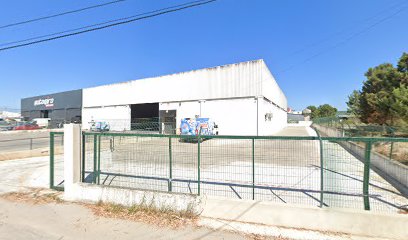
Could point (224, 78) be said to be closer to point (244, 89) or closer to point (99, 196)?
point (244, 89)

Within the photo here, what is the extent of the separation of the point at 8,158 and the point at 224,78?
20.7 m

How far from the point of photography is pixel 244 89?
25.7 meters

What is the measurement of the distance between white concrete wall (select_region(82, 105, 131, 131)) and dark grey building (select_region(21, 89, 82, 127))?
5.17 metres

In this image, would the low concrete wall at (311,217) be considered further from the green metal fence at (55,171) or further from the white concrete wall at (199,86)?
the white concrete wall at (199,86)

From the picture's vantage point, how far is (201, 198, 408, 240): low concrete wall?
385 centimetres

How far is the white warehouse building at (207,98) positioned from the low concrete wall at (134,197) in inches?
799

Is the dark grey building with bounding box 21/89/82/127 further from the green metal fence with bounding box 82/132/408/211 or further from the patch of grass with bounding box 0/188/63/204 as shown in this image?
the green metal fence with bounding box 82/132/408/211

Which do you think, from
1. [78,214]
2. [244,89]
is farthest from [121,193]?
[244,89]

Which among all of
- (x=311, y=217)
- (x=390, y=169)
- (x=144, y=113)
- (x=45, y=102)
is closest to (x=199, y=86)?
(x=144, y=113)

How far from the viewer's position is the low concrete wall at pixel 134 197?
4.74 metres

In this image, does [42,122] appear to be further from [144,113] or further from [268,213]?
[268,213]

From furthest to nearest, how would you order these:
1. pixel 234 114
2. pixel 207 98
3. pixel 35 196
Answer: pixel 207 98 < pixel 234 114 < pixel 35 196

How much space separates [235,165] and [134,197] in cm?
274

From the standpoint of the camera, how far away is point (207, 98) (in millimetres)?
28422
